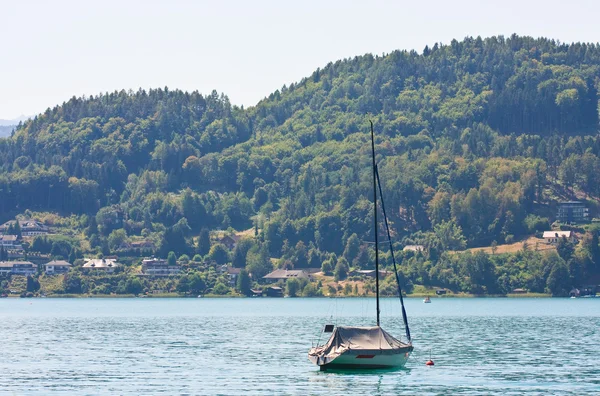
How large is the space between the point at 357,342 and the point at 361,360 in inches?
55.1

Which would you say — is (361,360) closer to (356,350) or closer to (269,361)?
(356,350)

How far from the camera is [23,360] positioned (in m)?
102

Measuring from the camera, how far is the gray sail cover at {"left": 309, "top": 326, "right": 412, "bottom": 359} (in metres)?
87.3

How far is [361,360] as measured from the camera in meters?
87.9

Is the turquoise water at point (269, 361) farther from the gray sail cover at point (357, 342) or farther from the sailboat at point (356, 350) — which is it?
the gray sail cover at point (357, 342)

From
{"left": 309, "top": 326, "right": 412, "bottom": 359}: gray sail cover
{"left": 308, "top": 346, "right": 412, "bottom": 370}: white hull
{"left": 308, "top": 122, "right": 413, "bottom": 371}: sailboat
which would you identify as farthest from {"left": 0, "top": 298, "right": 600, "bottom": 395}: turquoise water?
{"left": 309, "top": 326, "right": 412, "bottom": 359}: gray sail cover

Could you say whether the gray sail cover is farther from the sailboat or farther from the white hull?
the white hull

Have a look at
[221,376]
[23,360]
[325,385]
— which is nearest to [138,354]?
[23,360]

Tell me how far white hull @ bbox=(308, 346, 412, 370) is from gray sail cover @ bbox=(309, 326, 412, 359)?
0.26 meters

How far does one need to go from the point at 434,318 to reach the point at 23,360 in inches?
3562

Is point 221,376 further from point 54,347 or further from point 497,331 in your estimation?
point 497,331

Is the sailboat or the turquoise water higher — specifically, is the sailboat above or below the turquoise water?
above

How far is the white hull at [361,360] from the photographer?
87438 millimetres

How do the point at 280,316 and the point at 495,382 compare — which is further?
the point at 280,316
